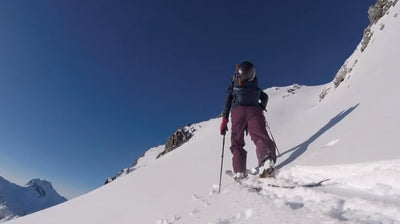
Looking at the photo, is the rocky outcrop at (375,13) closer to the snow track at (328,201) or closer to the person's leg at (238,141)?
the person's leg at (238,141)

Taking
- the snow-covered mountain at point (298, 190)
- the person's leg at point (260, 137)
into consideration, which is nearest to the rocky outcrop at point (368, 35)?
the snow-covered mountain at point (298, 190)

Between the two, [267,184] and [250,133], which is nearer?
[267,184]

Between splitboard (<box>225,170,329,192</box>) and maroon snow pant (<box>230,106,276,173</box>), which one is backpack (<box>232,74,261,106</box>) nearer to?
maroon snow pant (<box>230,106,276,173</box>)

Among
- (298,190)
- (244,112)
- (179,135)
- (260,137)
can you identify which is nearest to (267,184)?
(298,190)

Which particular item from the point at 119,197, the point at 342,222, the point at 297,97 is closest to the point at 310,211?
the point at 342,222

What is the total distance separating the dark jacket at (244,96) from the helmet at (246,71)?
0.53 feet

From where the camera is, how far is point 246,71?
787 centimetres

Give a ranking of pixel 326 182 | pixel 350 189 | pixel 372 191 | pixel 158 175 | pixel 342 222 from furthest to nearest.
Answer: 1. pixel 158 175
2. pixel 326 182
3. pixel 350 189
4. pixel 372 191
5. pixel 342 222

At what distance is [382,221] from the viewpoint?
285 centimetres

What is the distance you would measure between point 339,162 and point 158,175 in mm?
7307

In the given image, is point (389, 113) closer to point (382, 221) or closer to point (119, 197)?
point (382, 221)

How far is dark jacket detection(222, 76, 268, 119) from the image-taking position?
7.91 metres

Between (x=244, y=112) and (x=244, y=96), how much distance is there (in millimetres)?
439

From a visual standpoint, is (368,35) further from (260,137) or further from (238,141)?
(260,137)
